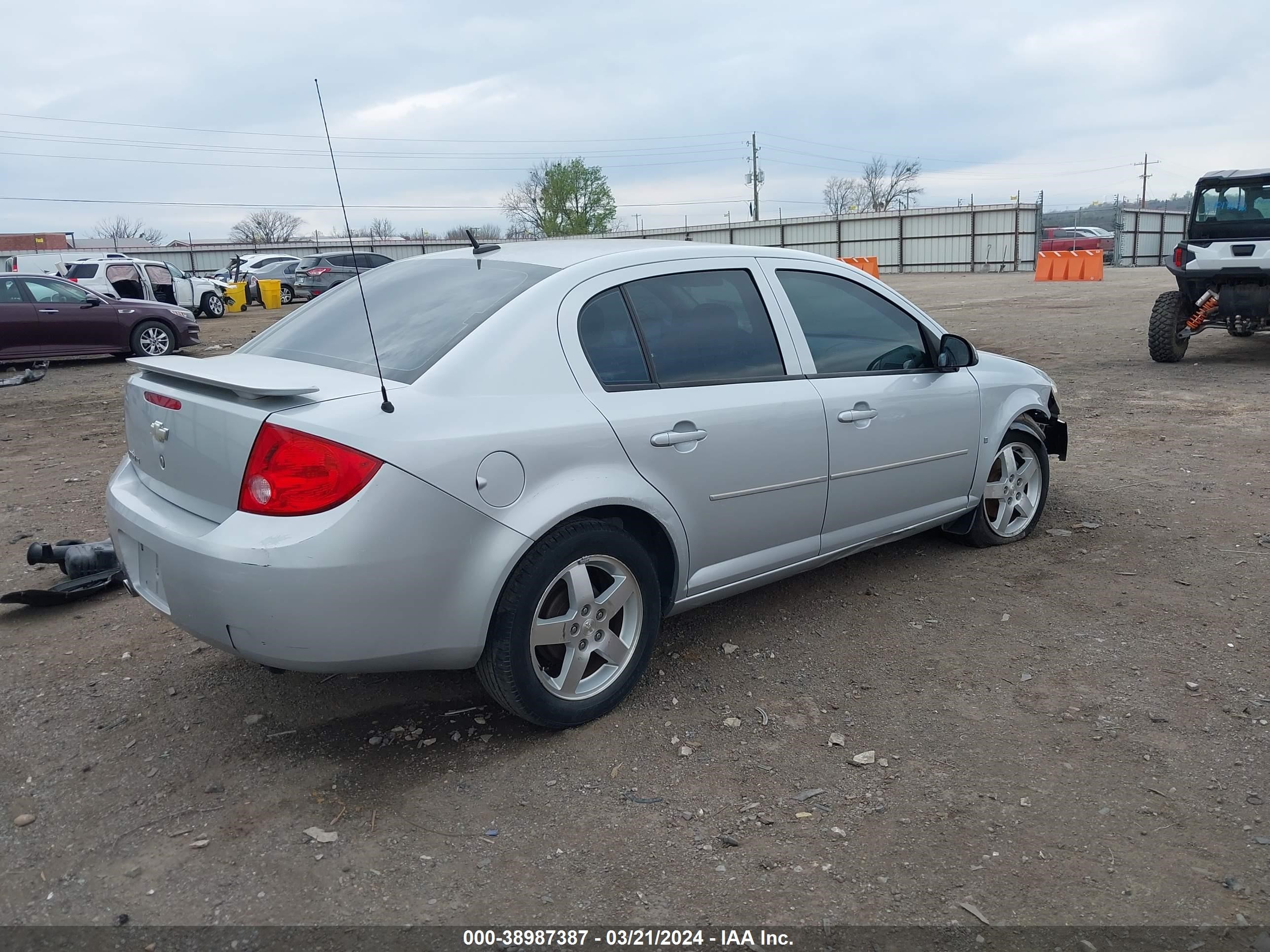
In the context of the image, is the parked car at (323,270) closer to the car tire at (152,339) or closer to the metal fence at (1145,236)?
the car tire at (152,339)

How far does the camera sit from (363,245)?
52656 mm

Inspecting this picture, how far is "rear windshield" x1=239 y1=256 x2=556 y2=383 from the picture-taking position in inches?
128

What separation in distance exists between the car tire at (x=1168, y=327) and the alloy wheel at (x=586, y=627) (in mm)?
10314

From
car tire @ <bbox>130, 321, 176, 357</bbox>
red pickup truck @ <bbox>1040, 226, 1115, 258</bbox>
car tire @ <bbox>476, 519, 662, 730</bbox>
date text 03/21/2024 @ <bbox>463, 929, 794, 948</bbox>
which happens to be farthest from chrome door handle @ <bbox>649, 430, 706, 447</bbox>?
red pickup truck @ <bbox>1040, 226, 1115, 258</bbox>

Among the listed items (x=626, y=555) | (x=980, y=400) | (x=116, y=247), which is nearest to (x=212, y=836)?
Answer: (x=626, y=555)

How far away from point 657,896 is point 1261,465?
609 cm

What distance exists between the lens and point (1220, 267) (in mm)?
11047

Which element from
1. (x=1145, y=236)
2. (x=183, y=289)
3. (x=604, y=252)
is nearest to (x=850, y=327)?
(x=604, y=252)

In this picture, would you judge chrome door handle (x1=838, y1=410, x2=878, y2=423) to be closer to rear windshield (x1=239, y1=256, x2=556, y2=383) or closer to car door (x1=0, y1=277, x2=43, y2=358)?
rear windshield (x1=239, y1=256, x2=556, y2=383)

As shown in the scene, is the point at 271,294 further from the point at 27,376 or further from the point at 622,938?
the point at 622,938

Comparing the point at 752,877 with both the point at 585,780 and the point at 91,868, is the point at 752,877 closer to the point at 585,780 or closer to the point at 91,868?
the point at 585,780

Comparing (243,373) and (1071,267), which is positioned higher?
(243,373)

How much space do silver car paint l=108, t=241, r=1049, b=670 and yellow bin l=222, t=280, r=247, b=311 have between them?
2799 cm

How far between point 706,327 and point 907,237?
43895mm
